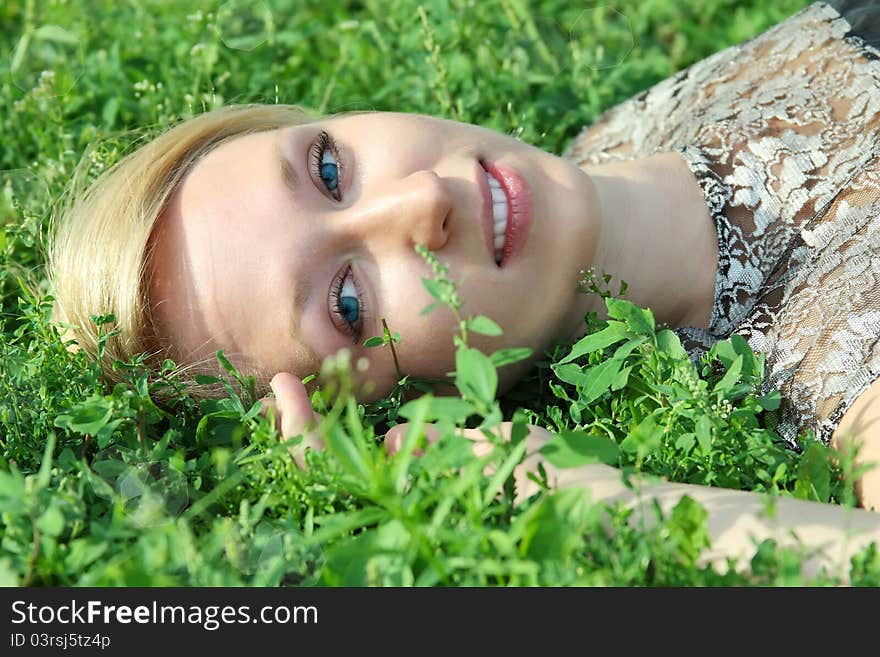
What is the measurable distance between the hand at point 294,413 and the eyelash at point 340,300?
181 mm

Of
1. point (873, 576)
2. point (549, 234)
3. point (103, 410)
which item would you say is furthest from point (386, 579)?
point (549, 234)

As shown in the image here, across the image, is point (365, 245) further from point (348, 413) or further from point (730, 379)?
point (730, 379)

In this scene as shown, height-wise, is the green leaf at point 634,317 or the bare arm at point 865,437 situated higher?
the green leaf at point 634,317

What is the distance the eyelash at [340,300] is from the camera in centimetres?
226

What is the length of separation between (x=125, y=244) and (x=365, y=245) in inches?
24.9

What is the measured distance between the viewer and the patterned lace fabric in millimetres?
2242

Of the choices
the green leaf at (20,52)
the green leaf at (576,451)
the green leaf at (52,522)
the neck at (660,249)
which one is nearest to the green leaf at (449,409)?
the green leaf at (576,451)

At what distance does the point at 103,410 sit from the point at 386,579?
923mm

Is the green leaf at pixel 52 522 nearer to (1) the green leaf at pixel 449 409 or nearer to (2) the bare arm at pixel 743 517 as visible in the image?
(1) the green leaf at pixel 449 409

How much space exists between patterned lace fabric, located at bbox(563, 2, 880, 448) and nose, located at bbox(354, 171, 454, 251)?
2.53 ft

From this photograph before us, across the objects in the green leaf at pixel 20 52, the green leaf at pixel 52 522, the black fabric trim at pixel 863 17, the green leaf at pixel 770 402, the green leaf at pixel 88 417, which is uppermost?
the green leaf at pixel 20 52

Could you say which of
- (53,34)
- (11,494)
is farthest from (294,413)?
(53,34)

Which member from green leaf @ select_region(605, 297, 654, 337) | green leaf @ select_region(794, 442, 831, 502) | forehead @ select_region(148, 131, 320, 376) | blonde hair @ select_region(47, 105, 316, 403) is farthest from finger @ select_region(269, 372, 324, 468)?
green leaf @ select_region(794, 442, 831, 502)

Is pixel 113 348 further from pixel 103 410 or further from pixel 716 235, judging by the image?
pixel 716 235
